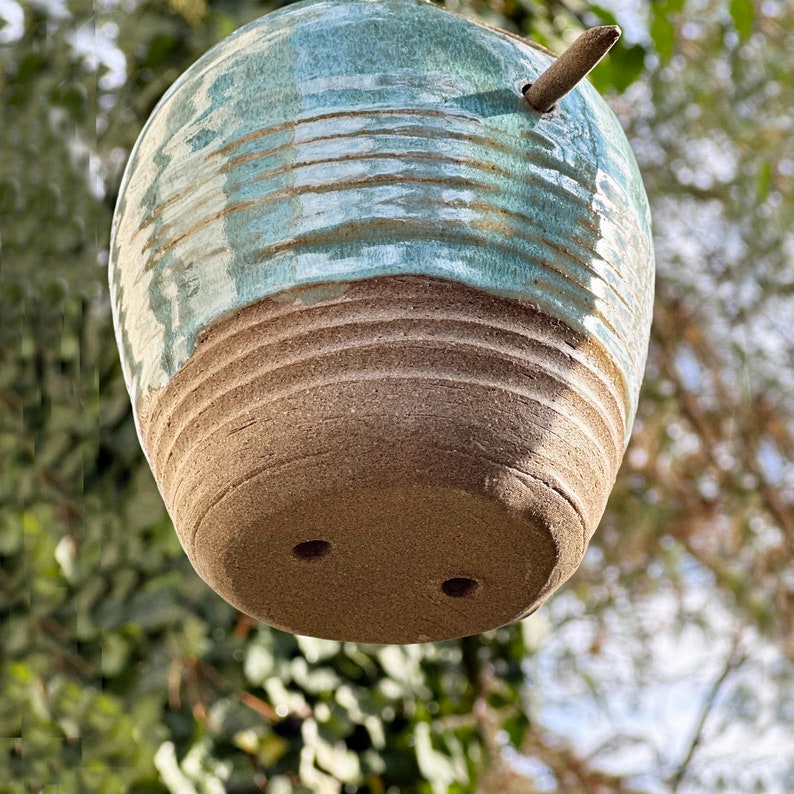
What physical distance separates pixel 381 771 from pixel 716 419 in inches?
60.3

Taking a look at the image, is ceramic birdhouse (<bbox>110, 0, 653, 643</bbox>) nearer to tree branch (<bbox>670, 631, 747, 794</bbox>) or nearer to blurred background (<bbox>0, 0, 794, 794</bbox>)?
blurred background (<bbox>0, 0, 794, 794</bbox>)

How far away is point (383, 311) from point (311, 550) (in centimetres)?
19

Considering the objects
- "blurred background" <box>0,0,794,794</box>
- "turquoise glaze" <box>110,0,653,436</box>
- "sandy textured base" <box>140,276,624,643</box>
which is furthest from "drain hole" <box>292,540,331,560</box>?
"blurred background" <box>0,0,794,794</box>

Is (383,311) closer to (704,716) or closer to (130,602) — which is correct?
(130,602)

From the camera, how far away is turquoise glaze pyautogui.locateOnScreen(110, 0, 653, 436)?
84 cm

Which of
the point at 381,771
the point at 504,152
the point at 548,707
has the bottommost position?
the point at 548,707

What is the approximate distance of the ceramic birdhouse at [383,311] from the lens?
32.4 inches

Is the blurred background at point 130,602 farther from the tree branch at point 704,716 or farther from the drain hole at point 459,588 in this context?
the drain hole at point 459,588

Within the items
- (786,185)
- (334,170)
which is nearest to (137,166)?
(334,170)

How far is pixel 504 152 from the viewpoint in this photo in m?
0.86

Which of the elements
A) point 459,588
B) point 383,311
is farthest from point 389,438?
point 459,588

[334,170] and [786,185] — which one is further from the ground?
[334,170]

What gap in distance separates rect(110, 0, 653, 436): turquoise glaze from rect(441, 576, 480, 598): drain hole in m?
0.18

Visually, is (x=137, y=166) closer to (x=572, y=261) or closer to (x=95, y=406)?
(x=572, y=261)
